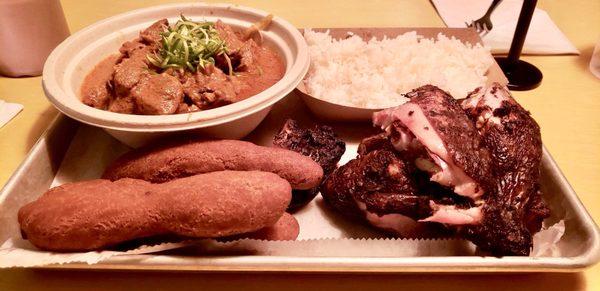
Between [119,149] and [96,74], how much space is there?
36 cm

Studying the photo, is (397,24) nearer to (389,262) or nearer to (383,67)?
(383,67)

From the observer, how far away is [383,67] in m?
2.38

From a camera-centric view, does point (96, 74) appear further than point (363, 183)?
Yes

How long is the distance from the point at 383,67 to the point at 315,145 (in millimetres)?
760

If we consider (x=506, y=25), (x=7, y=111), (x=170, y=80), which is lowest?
(x=506, y=25)

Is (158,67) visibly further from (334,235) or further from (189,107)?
(334,235)

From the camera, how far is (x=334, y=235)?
169 centimetres

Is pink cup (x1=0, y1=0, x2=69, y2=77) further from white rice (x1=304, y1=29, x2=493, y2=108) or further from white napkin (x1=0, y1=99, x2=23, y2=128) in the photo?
white rice (x1=304, y1=29, x2=493, y2=108)

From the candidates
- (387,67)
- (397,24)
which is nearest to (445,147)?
(387,67)

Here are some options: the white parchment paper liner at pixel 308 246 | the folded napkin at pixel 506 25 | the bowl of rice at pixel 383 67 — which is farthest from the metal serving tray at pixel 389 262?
the folded napkin at pixel 506 25

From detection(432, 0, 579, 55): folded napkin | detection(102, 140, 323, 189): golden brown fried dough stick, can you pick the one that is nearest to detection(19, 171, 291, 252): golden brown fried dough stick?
detection(102, 140, 323, 189): golden brown fried dough stick

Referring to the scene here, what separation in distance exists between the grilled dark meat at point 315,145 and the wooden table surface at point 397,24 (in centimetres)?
46

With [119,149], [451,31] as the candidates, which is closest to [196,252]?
[119,149]

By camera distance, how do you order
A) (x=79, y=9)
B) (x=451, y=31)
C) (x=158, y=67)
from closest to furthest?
(x=158, y=67) < (x=451, y=31) < (x=79, y=9)
